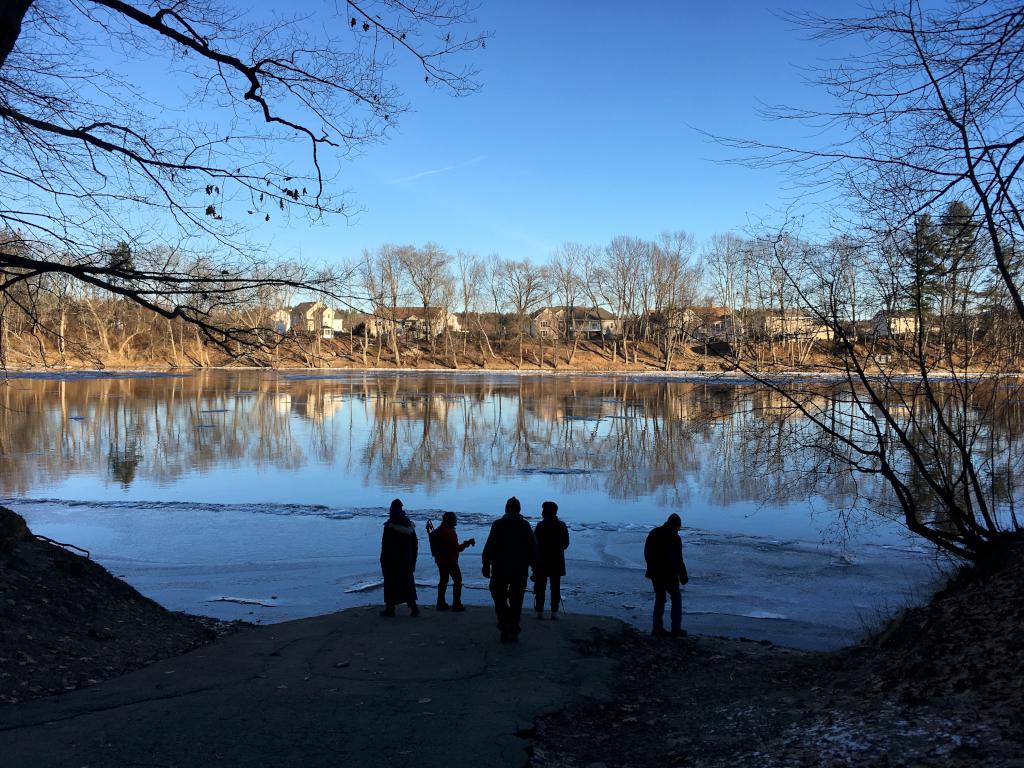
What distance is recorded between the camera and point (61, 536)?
513 inches

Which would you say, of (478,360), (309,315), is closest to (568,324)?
(478,360)

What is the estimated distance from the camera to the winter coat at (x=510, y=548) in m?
7.79

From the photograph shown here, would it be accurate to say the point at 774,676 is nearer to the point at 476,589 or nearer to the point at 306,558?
the point at 476,589

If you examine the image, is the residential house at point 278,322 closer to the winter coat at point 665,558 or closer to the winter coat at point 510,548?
the winter coat at point 510,548

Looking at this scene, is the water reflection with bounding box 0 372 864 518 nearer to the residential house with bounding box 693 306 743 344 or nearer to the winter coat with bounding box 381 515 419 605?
the residential house with bounding box 693 306 743 344

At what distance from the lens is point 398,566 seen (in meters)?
8.67

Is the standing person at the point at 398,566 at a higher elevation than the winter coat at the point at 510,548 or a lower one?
lower

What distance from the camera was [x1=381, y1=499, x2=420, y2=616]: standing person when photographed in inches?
340

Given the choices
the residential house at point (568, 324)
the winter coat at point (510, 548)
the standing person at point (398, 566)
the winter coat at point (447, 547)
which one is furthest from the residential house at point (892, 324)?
the residential house at point (568, 324)

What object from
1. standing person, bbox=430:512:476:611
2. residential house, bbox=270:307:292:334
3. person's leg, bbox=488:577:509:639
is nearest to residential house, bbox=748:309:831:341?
person's leg, bbox=488:577:509:639

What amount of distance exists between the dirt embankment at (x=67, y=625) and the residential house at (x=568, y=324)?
9025 cm

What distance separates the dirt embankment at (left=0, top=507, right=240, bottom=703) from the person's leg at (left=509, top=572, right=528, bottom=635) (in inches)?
127

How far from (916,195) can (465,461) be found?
1702 cm

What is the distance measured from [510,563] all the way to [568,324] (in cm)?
10029
